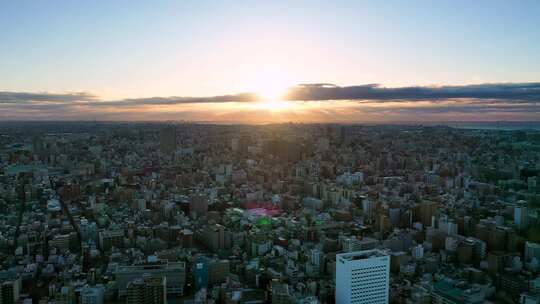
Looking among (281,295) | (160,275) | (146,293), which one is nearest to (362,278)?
(281,295)

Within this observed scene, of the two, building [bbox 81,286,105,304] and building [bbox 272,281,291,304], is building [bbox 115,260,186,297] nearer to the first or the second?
building [bbox 81,286,105,304]

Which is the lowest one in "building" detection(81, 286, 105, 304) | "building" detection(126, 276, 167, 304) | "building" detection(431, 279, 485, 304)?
"building" detection(81, 286, 105, 304)

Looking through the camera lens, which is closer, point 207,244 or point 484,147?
point 207,244

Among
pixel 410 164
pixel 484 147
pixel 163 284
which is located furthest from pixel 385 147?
pixel 163 284

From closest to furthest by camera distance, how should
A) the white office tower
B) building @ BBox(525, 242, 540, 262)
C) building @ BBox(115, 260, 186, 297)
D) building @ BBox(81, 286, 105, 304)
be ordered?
the white office tower
building @ BBox(81, 286, 105, 304)
building @ BBox(115, 260, 186, 297)
building @ BBox(525, 242, 540, 262)

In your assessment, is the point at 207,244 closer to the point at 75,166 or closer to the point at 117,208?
the point at 117,208

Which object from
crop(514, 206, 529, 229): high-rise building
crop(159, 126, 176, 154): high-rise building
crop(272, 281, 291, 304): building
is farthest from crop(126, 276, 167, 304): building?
crop(159, 126, 176, 154): high-rise building

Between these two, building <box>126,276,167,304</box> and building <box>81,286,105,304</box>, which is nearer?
building <box>126,276,167,304</box>

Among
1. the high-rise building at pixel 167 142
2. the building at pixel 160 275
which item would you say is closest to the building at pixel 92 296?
the building at pixel 160 275

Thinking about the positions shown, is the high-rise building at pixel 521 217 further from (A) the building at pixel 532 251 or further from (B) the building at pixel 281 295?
(B) the building at pixel 281 295
